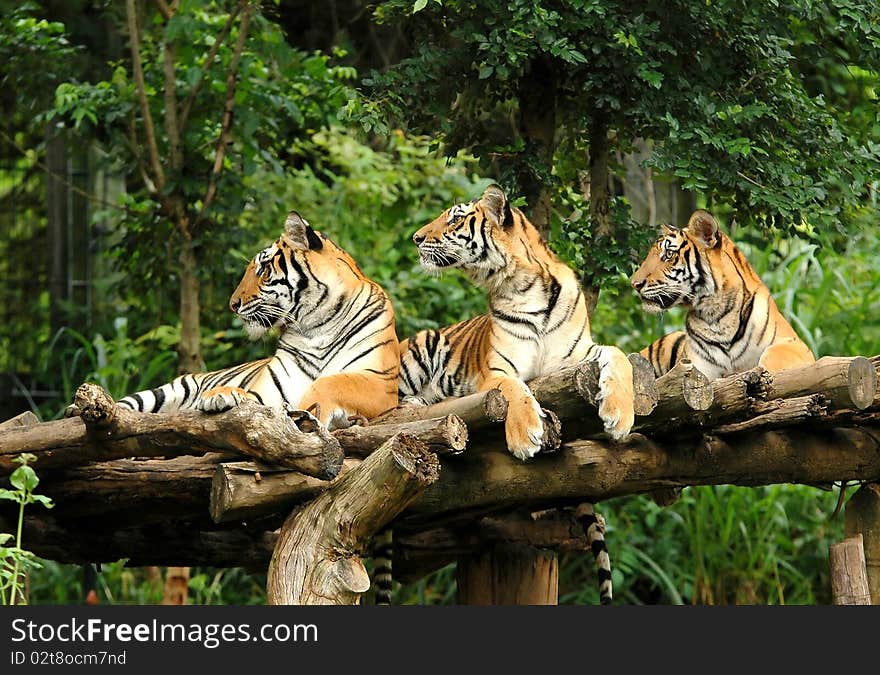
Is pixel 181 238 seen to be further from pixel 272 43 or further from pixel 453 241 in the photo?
pixel 453 241

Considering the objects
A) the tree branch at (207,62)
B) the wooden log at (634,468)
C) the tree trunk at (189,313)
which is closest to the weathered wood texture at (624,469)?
the wooden log at (634,468)

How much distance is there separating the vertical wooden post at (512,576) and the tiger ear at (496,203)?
4.94 ft

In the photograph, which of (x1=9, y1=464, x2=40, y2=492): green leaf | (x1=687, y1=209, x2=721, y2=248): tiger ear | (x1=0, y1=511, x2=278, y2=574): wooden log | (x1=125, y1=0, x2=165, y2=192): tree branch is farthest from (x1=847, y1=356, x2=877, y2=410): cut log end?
(x1=125, y1=0, x2=165, y2=192): tree branch

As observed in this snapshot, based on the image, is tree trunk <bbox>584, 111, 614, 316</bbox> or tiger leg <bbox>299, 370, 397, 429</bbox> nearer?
tiger leg <bbox>299, 370, 397, 429</bbox>

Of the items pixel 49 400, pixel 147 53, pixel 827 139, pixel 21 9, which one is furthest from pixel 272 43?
pixel 49 400

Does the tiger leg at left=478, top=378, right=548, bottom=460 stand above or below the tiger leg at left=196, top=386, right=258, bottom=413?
below

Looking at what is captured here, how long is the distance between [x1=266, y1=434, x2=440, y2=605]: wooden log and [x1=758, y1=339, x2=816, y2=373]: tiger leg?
1558 millimetres

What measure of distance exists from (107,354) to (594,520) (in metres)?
4.26

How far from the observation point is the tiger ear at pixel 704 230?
4.92m

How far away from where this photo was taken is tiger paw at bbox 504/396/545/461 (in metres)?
3.80

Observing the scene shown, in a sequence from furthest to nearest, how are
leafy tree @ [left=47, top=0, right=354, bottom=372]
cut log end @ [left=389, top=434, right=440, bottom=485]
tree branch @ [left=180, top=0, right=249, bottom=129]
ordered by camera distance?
leafy tree @ [left=47, top=0, right=354, bottom=372], tree branch @ [left=180, top=0, right=249, bottom=129], cut log end @ [left=389, top=434, right=440, bottom=485]

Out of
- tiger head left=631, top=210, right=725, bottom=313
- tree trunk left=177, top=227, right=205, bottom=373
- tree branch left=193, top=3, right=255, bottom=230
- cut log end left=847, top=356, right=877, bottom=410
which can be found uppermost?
tree branch left=193, top=3, right=255, bottom=230

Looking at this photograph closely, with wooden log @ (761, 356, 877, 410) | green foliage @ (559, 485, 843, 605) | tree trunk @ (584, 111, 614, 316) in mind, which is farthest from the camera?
green foliage @ (559, 485, 843, 605)

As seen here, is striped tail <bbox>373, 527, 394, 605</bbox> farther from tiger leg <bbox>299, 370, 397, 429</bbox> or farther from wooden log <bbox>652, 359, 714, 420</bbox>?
wooden log <bbox>652, 359, 714, 420</bbox>
